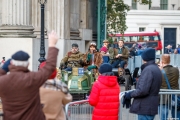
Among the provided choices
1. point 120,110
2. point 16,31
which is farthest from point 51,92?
point 16,31

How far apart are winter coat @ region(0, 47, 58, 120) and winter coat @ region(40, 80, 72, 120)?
0.74m

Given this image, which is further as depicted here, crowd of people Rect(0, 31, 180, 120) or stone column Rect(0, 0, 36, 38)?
stone column Rect(0, 0, 36, 38)

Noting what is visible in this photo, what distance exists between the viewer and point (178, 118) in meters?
14.2

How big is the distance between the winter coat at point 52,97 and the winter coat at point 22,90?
74 cm

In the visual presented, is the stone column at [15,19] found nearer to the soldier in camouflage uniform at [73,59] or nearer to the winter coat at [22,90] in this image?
the soldier in camouflage uniform at [73,59]

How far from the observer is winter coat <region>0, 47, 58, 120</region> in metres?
8.94

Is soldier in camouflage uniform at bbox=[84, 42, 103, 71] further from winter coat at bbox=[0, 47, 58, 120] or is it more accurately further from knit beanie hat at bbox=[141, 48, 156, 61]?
winter coat at bbox=[0, 47, 58, 120]

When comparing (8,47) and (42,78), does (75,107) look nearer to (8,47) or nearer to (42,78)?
(42,78)

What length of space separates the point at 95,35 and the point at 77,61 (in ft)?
41.3

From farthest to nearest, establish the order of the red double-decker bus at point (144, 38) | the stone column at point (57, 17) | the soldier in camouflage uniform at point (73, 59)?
1. the red double-decker bus at point (144, 38)
2. the stone column at point (57, 17)
3. the soldier in camouflage uniform at point (73, 59)

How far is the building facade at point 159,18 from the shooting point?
78.1m

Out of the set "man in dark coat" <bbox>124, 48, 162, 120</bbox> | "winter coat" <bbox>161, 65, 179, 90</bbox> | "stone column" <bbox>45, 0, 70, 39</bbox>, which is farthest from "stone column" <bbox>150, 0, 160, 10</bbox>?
"man in dark coat" <bbox>124, 48, 162, 120</bbox>

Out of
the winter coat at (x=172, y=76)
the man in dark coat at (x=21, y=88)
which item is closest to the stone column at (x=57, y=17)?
the winter coat at (x=172, y=76)

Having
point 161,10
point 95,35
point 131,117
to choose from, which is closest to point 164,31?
point 161,10
